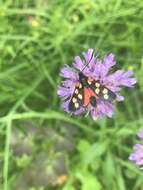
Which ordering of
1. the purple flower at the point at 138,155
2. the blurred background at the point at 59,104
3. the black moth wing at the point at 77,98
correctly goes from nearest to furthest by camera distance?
the black moth wing at the point at 77,98
the purple flower at the point at 138,155
the blurred background at the point at 59,104

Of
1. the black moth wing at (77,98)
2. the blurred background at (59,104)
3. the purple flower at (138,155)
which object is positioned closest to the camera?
the black moth wing at (77,98)

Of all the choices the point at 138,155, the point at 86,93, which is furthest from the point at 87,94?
the point at 138,155

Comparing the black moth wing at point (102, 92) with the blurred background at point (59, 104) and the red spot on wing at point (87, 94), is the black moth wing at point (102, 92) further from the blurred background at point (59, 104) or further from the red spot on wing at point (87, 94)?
the blurred background at point (59, 104)

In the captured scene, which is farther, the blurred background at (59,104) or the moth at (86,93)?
the blurred background at (59,104)

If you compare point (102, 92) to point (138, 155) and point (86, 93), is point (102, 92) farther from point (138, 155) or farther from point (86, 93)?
point (138, 155)

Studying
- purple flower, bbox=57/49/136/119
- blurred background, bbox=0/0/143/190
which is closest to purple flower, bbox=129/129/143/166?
purple flower, bbox=57/49/136/119

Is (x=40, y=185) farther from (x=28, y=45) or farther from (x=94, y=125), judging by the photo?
(x=28, y=45)

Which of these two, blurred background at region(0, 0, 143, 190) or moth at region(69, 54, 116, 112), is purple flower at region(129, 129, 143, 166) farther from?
blurred background at region(0, 0, 143, 190)

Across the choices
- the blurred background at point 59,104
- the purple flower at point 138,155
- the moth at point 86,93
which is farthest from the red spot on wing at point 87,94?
the blurred background at point 59,104
